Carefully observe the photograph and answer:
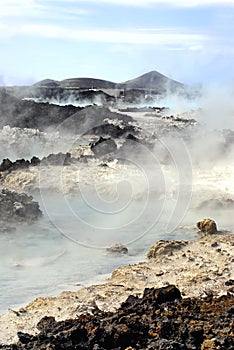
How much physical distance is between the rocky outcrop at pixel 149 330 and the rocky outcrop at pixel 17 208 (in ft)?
23.9

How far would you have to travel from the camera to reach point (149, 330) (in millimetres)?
6254

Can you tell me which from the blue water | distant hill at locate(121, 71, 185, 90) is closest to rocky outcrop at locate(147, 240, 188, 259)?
the blue water

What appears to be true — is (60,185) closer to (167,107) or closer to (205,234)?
(205,234)

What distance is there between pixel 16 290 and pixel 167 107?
120 feet

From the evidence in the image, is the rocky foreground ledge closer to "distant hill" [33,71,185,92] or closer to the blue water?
the blue water

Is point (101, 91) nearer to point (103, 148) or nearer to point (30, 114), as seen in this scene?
point (30, 114)

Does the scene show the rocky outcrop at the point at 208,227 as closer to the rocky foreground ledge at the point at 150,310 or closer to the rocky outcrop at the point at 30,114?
the rocky foreground ledge at the point at 150,310

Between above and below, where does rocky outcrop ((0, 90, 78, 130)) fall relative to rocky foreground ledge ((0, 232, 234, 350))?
above

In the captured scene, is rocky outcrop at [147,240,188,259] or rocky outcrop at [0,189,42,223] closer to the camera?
rocky outcrop at [147,240,188,259]

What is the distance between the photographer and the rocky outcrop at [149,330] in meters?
5.86

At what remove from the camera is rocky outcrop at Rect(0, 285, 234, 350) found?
5855mm

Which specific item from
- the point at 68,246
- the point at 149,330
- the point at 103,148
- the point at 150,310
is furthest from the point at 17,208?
the point at 149,330

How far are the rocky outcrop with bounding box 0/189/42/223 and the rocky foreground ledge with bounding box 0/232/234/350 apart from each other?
13.7 feet

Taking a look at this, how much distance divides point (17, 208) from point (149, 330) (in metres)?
8.62
